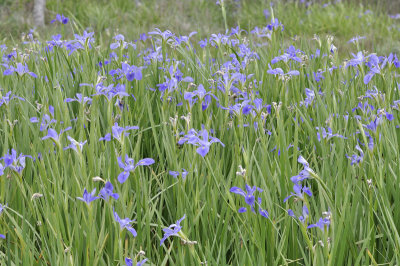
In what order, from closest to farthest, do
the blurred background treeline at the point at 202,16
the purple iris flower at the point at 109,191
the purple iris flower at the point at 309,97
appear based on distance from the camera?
the purple iris flower at the point at 109,191
the purple iris flower at the point at 309,97
the blurred background treeline at the point at 202,16

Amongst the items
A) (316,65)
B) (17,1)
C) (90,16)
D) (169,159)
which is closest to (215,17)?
(90,16)

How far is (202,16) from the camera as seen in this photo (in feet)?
30.5

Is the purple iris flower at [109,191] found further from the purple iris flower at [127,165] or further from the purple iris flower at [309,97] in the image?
the purple iris flower at [309,97]

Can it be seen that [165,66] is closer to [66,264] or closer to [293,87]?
[293,87]

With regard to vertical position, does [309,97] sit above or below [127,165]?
below

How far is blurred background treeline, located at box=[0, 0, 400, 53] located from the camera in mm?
7984

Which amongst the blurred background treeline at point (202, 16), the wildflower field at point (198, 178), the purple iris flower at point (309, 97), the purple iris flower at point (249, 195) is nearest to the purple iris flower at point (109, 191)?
the wildflower field at point (198, 178)

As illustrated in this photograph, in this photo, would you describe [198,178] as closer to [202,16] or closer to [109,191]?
[109,191]

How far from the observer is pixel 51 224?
1.39 meters

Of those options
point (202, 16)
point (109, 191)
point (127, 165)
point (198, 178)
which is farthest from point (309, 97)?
point (202, 16)

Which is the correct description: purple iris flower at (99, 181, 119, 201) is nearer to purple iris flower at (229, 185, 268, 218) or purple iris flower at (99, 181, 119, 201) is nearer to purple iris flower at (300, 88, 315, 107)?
purple iris flower at (229, 185, 268, 218)

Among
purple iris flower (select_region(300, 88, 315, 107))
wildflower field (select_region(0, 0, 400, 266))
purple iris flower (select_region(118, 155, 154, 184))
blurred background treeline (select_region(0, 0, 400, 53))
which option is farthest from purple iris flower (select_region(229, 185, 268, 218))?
blurred background treeline (select_region(0, 0, 400, 53))

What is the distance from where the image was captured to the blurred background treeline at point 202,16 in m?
7.98

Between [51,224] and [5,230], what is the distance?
23 cm
